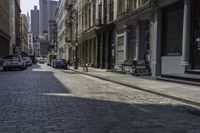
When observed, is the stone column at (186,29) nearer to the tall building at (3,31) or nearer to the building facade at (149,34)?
the building facade at (149,34)

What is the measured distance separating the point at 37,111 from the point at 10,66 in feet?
115

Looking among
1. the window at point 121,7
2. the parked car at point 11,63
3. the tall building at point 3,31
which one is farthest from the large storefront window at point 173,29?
the tall building at point 3,31

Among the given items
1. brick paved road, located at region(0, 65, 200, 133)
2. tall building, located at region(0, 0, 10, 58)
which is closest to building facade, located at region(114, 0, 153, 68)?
brick paved road, located at region(0, 65, 200, 133)

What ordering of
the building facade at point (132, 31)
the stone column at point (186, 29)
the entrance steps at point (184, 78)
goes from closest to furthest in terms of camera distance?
the entrance steps at point (184, 78)
the stone column at point (186, 29)
the building facade at point (132, 31)

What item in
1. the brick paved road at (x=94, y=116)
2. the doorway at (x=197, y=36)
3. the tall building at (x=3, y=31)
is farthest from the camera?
the tall building at (x=3, y=31)

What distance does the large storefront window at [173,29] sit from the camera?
79.1 ft

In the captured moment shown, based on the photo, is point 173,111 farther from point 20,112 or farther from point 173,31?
point 173,31

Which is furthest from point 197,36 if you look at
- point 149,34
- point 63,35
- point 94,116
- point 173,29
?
point 63,35

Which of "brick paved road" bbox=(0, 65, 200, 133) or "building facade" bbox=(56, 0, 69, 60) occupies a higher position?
"building facade" bbox=(56, 0, 69, 60)

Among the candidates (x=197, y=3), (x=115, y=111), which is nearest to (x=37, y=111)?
(x=115, y=111)

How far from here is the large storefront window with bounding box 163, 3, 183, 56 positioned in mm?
24109

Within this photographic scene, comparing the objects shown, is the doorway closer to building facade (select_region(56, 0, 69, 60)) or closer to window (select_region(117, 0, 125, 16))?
window (select_region(117, 0, 125, 16))

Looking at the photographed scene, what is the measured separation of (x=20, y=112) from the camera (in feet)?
35.1

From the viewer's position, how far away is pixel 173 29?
2520cm
